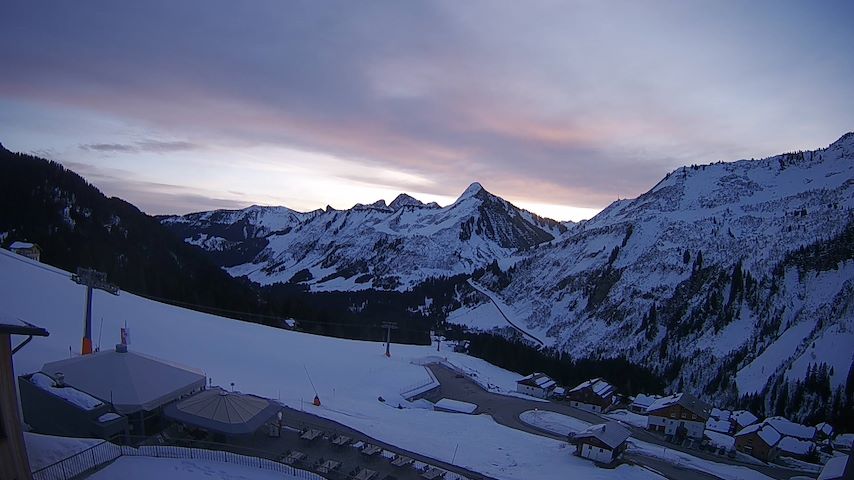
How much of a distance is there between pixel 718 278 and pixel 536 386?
80.7 metres

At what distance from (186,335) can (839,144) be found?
209390 mm

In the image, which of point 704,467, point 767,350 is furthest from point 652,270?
point 704,467

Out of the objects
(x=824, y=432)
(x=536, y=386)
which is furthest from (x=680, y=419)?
(x=824, y=432)

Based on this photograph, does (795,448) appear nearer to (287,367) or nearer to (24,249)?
(287,367)

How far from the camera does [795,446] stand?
47.6m

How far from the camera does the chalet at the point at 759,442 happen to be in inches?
1734

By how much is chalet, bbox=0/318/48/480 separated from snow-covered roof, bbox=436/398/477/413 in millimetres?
34783

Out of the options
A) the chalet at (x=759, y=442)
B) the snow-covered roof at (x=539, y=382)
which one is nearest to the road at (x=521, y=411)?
the chalet at (x=759, y=442)

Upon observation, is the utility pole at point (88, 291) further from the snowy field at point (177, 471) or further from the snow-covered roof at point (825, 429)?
the snow-covered roof at point (825, 429)

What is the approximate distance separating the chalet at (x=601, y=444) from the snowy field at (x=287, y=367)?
0.99 meters

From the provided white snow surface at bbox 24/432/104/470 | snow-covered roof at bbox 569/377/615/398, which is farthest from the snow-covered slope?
white snow surface at bbox 24/432/104/470

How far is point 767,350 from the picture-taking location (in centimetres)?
8862

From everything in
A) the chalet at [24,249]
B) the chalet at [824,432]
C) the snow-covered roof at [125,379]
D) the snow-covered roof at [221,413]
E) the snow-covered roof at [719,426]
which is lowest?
the chalet at [824,432]

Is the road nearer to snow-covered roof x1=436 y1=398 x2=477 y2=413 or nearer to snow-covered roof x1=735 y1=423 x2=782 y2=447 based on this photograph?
snow-covered roof x1=436 y1=398 x2=477 y2=413
